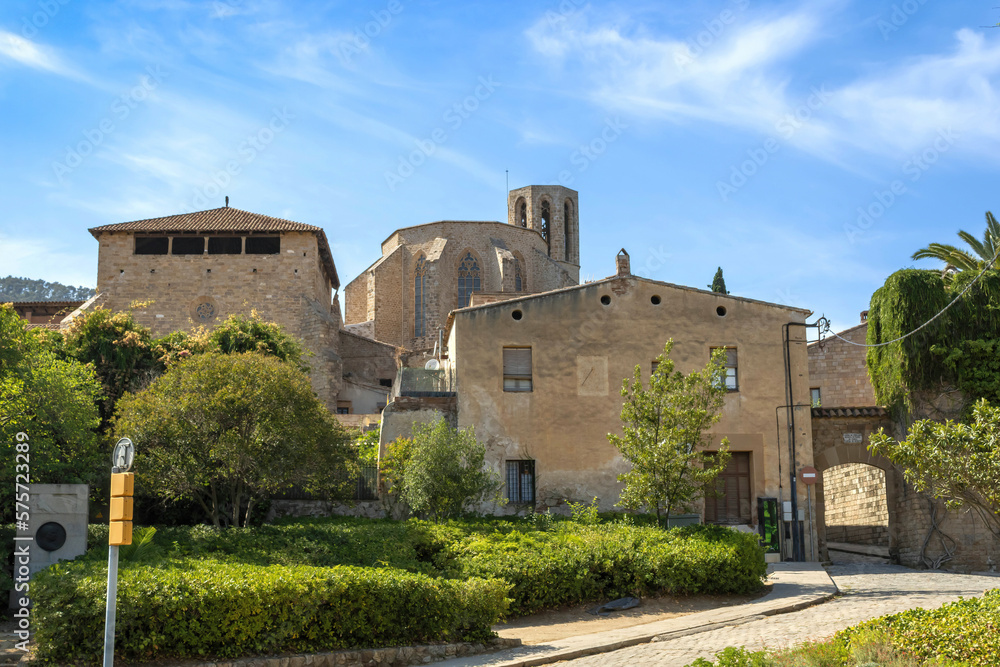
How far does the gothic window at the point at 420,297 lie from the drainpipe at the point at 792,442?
26.8 m

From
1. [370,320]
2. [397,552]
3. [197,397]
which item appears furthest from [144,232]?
[397,552]

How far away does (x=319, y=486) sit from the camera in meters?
19.8

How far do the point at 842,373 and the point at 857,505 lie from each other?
6.37 meters

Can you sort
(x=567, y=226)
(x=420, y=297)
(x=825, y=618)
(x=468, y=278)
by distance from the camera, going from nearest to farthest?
(x=825, y=618) → (x=420, y=297) → (x=468, y=278) → (x=567, y=226)

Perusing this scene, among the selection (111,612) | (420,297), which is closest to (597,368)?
(111,612)

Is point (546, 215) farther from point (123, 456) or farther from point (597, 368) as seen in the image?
point (123, 456)

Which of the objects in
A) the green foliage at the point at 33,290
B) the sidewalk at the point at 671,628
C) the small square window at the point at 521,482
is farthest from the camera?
the green foliage at the point at 33,290

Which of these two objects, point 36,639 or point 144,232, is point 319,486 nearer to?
point 36,639

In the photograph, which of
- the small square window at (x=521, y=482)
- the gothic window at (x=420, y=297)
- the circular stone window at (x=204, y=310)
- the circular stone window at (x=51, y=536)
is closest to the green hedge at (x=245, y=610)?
the circular stone window at (x=51, y=536)

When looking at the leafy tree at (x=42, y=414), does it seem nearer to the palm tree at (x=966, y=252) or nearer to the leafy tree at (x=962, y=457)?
the leafy tree at (x=962, y=457)

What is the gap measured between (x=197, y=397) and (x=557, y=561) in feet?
25.7

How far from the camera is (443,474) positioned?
65.8 ft

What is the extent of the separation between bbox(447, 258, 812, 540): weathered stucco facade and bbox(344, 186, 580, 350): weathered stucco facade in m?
23.1

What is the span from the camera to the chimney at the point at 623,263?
25.5 m
